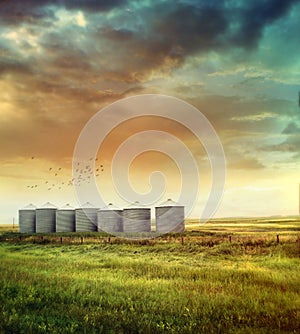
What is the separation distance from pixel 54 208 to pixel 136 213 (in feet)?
42.5

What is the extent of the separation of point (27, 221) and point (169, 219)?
20.1 m

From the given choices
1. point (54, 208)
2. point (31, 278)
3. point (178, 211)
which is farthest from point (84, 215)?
point (31, 278)

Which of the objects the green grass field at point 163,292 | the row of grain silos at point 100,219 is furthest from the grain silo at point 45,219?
Result: the green grass field at point 163,292

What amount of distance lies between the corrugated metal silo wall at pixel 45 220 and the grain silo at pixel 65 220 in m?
1.19

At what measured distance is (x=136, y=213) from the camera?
38.8 m

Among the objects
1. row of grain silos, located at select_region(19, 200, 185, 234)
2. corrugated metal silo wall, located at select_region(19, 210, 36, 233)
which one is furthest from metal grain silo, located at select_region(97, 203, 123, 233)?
corrugated metal silo wall, located at select_region(19, 210, 36, 233)

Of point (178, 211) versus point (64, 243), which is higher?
point (178, 211)

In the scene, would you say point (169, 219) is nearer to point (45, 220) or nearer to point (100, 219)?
point (100, 219)

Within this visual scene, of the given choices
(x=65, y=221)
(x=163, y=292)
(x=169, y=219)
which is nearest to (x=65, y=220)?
(x=65, y=221)

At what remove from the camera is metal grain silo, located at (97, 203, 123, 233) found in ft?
135

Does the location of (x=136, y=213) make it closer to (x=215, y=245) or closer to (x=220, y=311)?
(x=215, y=245)

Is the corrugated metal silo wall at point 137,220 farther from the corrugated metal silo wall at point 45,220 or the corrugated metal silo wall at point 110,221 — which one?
the corrugated metal silo wall at point 45,220

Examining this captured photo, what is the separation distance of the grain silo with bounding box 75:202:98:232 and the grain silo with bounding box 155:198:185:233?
10.9 m

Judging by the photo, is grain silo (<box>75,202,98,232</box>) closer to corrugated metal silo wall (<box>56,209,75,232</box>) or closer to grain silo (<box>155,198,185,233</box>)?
corrugated metal silo wall (<box>56,209,75,232</box>)
